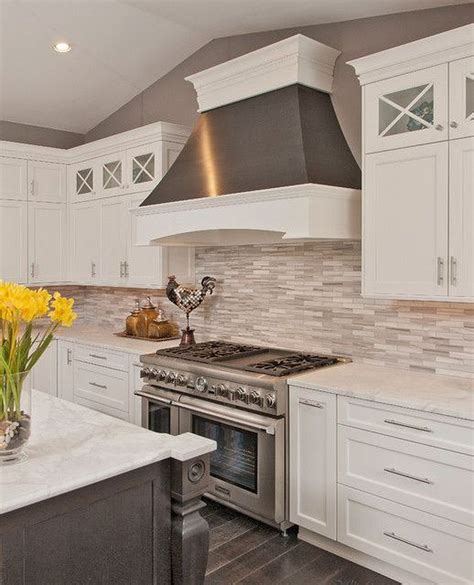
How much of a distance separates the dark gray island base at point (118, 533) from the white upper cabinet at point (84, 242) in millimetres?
3537

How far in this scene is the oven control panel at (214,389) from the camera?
3043mm

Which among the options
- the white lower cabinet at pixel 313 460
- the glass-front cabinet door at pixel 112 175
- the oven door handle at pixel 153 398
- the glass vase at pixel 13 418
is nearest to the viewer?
the glass vase at pixel 13 418

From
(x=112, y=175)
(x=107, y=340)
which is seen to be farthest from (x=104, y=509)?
(x=112, y=175)

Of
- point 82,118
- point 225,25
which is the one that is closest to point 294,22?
point 225,25

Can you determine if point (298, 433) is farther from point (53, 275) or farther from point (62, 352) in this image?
point (53, 275)

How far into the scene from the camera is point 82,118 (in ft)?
17.8

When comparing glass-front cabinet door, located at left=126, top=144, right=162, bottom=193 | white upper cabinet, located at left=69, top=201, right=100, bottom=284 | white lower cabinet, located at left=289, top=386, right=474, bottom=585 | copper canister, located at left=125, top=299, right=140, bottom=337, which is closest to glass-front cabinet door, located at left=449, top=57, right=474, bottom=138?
white lower cabinet, located at left=289, top=386, right=474, bottom=585

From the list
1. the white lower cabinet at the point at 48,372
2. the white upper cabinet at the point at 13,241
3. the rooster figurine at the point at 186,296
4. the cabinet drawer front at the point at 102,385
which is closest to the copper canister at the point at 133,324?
the cabinet drawer front at the point at 102,385

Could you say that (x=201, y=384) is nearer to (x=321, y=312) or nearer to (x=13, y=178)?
(x=321, y=312)

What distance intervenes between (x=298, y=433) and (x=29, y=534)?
1747 mm

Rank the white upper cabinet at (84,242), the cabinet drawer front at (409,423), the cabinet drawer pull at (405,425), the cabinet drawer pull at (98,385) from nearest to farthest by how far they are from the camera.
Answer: the cabinet drawer front at (409,423)
the cabinet drawer pull at (405,425)
the cabinet drawer pull at (98,385)
the white upper cabinet at (84,242)

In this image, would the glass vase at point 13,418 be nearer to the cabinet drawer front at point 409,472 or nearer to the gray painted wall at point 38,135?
the cabinet drawer front at point 409,472

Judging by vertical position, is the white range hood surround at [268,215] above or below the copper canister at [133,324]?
above

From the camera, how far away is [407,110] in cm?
283
